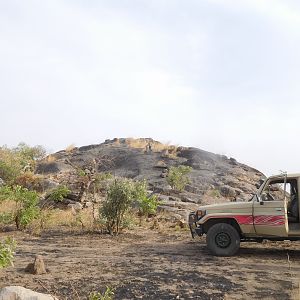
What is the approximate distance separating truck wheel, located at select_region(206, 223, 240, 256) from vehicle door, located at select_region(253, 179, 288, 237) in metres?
0.54

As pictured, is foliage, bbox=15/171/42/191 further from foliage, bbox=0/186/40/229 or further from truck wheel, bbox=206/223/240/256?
truck wheel, bbox=206/223/240/256

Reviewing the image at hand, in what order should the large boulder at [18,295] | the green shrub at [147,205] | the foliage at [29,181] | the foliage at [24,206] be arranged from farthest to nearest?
the foliage at [29,181] → the green shrub at [147,205] → the foliage at [24,206] → the large boulder at [18,295]

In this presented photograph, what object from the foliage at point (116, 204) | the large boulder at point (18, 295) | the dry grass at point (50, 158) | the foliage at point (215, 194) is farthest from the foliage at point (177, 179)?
the large boulder at point (18, 295)

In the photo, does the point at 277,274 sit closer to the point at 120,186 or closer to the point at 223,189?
the point at 120,186

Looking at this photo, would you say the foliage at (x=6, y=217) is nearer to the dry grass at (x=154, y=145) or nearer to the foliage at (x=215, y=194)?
the foliage at (x=215, y=194)

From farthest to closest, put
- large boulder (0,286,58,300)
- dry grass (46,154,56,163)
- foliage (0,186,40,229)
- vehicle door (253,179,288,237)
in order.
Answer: dry grass (46,154,56,163) < foliage (0,186,40,229) < vehicle door (253,179,288,237) < large boulder (0,286,58,300)

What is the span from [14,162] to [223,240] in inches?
750

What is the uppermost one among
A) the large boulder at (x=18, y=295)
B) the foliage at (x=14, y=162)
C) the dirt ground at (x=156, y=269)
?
the foliage at (x=14, y=162)

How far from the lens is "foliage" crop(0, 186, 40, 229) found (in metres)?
13.3

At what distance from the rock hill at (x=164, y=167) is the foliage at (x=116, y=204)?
708 centimetres

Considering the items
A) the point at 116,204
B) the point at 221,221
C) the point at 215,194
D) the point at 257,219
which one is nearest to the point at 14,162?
the point at 215,194

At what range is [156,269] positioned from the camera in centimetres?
818

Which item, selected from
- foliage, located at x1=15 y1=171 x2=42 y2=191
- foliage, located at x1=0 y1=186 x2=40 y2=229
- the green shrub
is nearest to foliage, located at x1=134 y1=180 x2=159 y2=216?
the green shrub

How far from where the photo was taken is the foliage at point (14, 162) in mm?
24719
